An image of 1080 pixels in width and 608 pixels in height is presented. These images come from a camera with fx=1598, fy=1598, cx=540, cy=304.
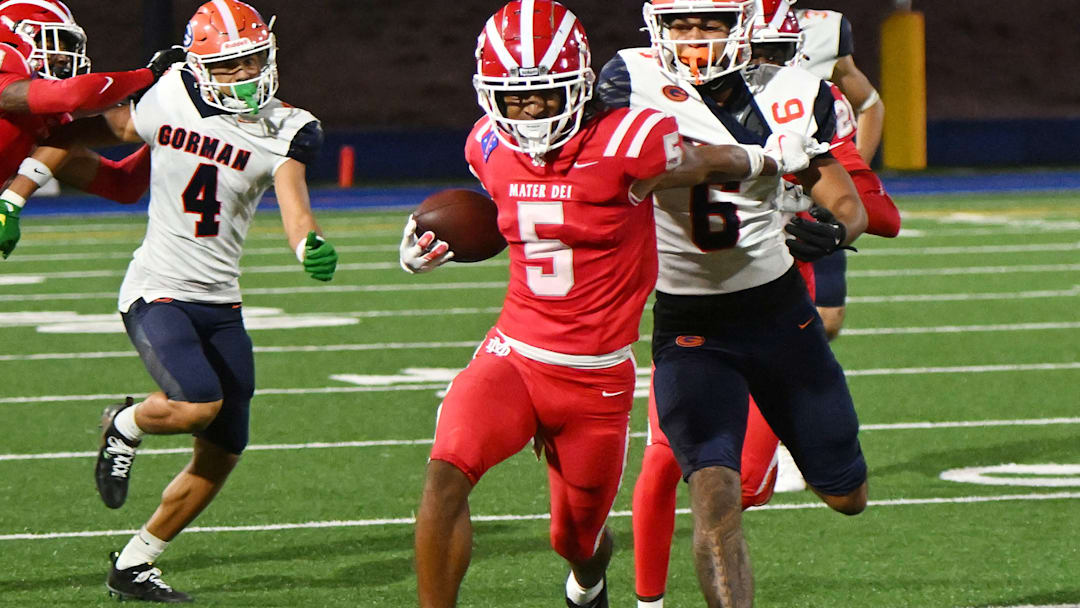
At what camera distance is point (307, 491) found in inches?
226

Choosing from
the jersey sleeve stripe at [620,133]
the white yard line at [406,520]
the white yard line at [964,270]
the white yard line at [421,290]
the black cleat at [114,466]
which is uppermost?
the jersey sleeve stripe at [620,133]

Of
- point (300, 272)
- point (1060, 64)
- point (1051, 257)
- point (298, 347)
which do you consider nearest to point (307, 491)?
point (298, 347)

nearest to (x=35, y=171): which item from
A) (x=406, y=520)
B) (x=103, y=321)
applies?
(x=406, y=520)

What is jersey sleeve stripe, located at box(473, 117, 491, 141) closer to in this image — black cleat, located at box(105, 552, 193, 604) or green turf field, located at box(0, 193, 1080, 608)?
green turf field, located at box(0, 193, 1080, 608)

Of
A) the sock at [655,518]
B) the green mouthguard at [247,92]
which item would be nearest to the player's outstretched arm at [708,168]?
the sock at [655,518]

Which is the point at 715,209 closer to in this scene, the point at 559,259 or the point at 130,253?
the point at 559,259

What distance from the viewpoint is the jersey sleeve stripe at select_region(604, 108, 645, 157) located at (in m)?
3.66

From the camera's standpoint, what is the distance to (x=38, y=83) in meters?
4.74

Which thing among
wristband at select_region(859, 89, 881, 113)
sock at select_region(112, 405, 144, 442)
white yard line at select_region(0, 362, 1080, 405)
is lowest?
white yard line at select_region(0, 362, 1080, 405)

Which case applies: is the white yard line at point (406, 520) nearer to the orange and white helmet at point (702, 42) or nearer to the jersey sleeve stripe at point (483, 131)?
the jersey sleeve stripe at point (483, 131)

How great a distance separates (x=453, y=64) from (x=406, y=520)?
1825 cm

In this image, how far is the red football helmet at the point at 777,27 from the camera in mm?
4359

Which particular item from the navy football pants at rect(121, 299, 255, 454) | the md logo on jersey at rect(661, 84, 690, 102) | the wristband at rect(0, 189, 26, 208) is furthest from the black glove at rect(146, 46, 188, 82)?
the md logo on jersey at rect(661, 84, 690, 102)

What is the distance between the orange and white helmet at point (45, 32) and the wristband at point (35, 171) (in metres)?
0.29
